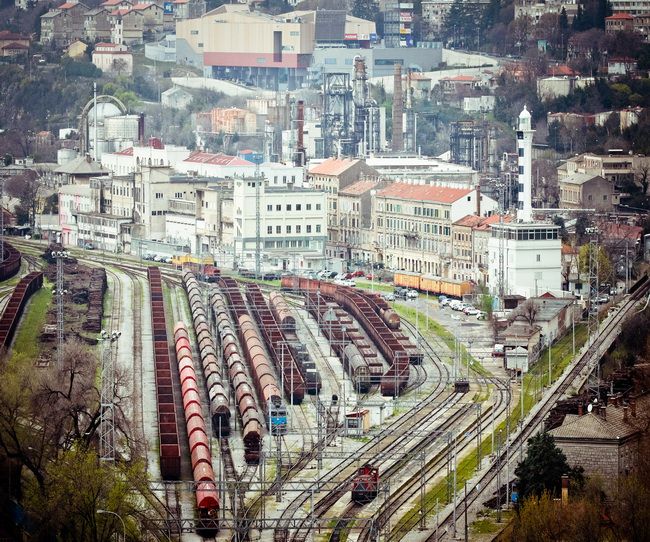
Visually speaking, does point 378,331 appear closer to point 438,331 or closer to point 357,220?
point 438,331

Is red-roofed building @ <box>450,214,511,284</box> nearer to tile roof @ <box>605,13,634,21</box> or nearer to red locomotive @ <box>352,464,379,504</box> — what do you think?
red locomotive @ <box>352,464,379,504</box>

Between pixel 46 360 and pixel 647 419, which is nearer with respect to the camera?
pixel 647 419

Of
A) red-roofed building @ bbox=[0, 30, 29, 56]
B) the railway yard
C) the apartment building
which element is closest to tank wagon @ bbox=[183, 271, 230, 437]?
the railway yard

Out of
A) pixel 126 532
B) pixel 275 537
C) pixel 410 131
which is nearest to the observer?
pixel 126 532

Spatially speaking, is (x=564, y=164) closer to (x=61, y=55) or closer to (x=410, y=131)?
(x=410, y=131)

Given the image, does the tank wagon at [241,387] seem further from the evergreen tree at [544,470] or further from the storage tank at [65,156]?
the storage tank at [65,156]

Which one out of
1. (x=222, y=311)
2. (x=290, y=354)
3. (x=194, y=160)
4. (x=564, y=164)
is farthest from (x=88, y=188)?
(x=290, y=354)
